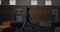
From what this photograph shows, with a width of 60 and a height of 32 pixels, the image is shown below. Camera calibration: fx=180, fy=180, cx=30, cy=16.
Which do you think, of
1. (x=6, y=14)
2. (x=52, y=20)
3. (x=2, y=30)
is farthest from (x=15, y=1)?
(x=2, y=30)

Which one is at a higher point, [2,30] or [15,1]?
[15,1]

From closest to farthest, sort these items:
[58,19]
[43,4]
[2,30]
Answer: [2,30]
[58,19]
[43,4]

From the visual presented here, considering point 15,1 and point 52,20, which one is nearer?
point 52,20

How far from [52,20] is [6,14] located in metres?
3.64

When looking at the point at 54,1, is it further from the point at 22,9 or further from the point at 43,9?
the point at 22,9

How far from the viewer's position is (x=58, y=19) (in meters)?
13.8

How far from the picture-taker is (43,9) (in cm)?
1438

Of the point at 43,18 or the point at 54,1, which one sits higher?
the point at 54,1

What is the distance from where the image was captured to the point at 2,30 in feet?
21.3

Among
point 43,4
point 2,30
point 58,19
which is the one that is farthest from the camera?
point 43,4

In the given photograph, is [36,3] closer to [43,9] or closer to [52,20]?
[43,9]

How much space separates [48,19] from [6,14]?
3322mm

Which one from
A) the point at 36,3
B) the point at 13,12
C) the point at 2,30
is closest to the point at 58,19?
the point at 36,3

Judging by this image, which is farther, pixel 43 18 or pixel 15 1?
pixel 15 1
